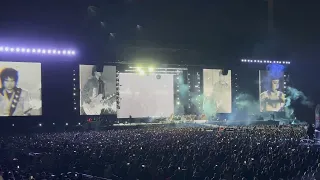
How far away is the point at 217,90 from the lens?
30062 millimetres

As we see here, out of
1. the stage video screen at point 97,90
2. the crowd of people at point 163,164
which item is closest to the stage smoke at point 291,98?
the stage video screen at point 97,90

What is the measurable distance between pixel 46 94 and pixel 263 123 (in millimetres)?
14565

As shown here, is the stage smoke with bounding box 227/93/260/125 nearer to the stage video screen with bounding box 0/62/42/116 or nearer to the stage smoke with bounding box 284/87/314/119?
the stage smoke with bounding box 284/87/314/119

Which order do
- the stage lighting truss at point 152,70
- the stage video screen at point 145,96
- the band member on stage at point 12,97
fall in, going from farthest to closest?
1. the stage lighting truss at point 152,70
2. the stage video screen at point 145,96
3. the band member on stage at point 12,97

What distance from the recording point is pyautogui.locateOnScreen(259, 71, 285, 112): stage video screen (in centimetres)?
3119

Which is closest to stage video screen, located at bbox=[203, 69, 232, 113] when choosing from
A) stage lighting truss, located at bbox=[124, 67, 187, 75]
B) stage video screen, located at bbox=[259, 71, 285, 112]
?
stage lighting truss, located at bbox=[124, 67, 187, 75]

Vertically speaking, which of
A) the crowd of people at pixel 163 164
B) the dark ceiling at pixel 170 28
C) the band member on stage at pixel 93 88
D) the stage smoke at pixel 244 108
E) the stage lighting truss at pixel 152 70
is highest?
the dark ceiling at pixel 170 28

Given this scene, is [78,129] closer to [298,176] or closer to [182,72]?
[182,72]

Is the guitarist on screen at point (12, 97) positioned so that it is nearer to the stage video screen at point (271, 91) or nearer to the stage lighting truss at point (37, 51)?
the stage lighting truss at point (37, 51)

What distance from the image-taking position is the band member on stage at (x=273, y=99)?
1226 inches

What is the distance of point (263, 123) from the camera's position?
93.0 feet

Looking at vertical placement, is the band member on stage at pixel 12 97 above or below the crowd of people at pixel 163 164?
above

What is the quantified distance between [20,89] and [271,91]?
18.3 metres

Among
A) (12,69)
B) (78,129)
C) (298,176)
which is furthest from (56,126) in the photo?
(298,176)
